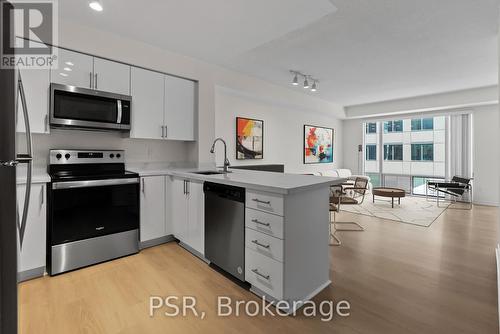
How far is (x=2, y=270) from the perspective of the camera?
0.84 metres

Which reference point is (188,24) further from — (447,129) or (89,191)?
(447,129)

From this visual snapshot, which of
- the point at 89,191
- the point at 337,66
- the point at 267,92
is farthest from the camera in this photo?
the point at 267,92

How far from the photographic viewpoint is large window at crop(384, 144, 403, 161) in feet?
22.6

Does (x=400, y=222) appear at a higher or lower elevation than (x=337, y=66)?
lower

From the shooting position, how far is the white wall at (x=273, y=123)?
4.29 m

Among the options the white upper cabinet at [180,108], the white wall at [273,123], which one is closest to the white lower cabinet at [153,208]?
the white upper cabinet at [180,108]

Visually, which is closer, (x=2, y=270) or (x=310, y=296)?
(x=2, y=270)

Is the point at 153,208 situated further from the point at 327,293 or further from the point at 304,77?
the point at 304,77

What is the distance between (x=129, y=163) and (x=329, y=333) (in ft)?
9.38

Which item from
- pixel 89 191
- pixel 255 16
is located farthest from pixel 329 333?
pixel 255 16

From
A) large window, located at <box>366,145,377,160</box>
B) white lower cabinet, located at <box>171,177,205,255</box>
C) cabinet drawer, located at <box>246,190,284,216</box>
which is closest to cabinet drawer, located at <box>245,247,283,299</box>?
cabinet drawer, located at <box>246,190,284,216</box>

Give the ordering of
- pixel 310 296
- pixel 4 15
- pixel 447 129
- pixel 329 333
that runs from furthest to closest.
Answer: pixel 447 129 → pixel 310 296 → pixel 329 333 → pixel 4 15

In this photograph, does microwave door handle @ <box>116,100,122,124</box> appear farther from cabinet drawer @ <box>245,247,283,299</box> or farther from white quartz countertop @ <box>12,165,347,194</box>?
cabinet drawer @ <box>245,247,283,299</box>

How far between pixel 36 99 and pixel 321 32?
302 cm
